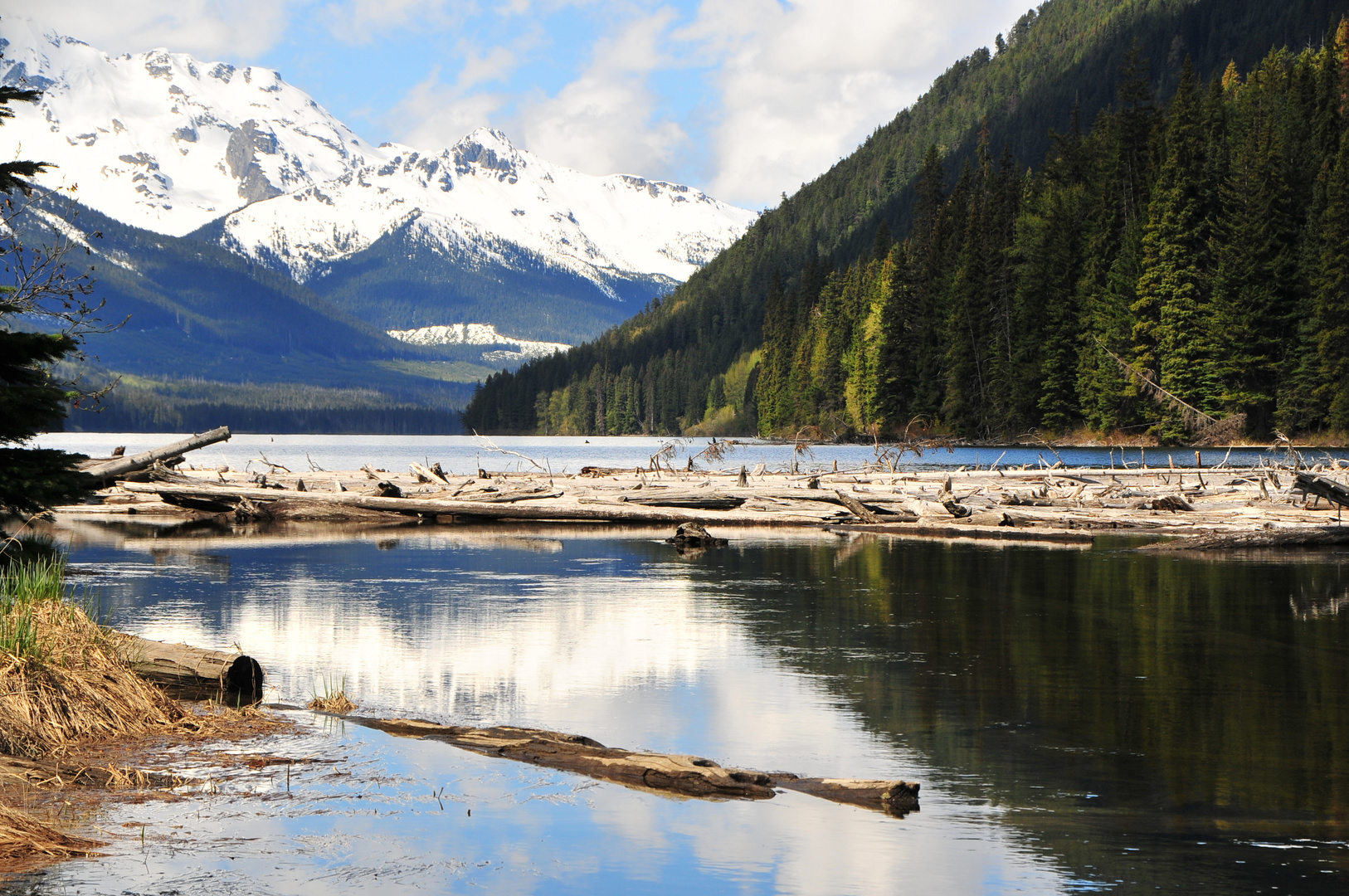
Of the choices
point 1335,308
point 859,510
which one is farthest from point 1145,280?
point 859,510

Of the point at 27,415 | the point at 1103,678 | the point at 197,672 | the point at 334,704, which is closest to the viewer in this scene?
the point at 334,704

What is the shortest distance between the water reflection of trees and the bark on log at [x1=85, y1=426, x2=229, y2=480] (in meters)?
13.6

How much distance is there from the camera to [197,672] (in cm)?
1241

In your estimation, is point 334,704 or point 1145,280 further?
point 1145,280

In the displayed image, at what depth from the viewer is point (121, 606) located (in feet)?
60.5

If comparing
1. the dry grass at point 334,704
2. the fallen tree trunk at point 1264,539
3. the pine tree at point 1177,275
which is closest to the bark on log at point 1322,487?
the fallen tree trunk at point 1264,539

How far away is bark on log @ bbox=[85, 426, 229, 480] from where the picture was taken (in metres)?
28.2

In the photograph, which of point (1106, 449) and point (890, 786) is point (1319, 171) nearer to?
point (1106, 449)

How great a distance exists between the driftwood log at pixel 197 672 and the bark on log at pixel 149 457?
53.0 feet

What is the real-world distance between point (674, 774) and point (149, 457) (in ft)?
80.5

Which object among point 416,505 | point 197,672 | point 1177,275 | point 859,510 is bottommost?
point 197,672

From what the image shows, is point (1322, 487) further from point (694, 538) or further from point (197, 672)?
point (197, 672)

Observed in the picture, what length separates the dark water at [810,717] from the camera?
765 cm

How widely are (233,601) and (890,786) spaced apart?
527 inches
